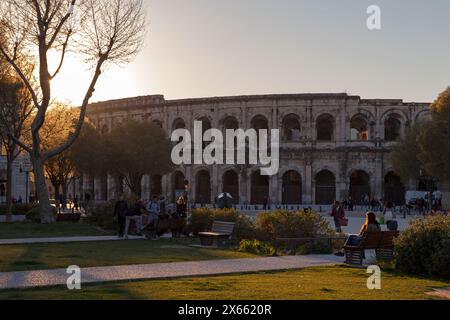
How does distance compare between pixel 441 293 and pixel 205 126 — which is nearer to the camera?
pixel 441 293

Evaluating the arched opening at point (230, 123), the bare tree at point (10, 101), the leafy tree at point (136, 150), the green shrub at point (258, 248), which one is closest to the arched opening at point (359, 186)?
the arched opening at point (230, 123)

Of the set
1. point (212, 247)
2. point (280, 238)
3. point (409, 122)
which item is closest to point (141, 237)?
point (212, 247)

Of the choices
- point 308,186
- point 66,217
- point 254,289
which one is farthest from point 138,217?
point 308,186

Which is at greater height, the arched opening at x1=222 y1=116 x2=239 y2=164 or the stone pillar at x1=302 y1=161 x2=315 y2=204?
the arched opening at x1=222 y1=116 x2=239 y2=164

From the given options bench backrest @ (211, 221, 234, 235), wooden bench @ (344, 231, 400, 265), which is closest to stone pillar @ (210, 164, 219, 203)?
bench backrest @ (211, 221, 234, 235)

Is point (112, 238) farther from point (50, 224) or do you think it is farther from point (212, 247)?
point (50, 224)

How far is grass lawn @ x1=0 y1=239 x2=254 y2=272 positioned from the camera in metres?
14.7

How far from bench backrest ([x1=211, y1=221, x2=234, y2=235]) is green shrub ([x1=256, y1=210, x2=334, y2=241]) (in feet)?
4.34

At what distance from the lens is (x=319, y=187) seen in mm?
59438

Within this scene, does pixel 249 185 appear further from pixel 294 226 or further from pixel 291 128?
pixel 294 226

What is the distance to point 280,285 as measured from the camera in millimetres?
11133

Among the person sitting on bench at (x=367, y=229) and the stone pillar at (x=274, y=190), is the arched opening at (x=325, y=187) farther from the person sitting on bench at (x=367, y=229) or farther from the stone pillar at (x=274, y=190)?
the person sitting on bench at (x=367, y=229)

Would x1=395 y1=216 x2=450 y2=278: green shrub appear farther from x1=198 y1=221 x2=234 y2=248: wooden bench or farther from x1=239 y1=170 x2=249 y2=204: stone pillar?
x1=239 y1=170 x2=249 y2=204: stone pillar

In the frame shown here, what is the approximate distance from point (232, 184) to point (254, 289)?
2086 inches
